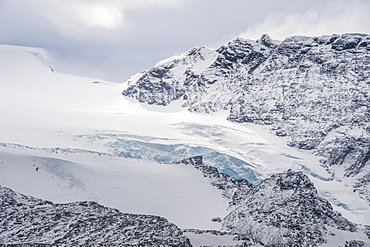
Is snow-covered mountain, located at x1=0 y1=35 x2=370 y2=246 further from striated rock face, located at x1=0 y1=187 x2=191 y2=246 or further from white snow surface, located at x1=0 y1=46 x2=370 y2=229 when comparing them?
striated rock face, located at x1=0 y1=187 x2=191 y2=246

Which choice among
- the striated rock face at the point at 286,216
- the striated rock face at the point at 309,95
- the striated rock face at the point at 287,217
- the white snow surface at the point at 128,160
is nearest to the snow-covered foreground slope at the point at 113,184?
the white snow surface at the point at 128,160

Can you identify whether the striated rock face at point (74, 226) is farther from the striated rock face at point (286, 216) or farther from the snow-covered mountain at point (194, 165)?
the striated rock face at point (286, 216)

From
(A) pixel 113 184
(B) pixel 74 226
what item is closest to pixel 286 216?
(B) pixel 74 226

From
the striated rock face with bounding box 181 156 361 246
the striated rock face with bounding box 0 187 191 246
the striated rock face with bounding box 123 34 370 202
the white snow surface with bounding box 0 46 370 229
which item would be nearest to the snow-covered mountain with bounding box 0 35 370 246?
the striated rock face with bounding box 181 156 361 246

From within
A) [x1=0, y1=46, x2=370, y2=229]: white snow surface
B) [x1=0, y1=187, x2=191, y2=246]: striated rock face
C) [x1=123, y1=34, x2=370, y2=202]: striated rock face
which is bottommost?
[x1=0, y1=187, x2=191, y2=246]: striated rock face

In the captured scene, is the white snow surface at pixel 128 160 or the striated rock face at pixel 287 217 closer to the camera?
the striated rock face at pixel 287 217

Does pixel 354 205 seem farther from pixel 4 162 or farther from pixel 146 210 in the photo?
pixel 4 162
